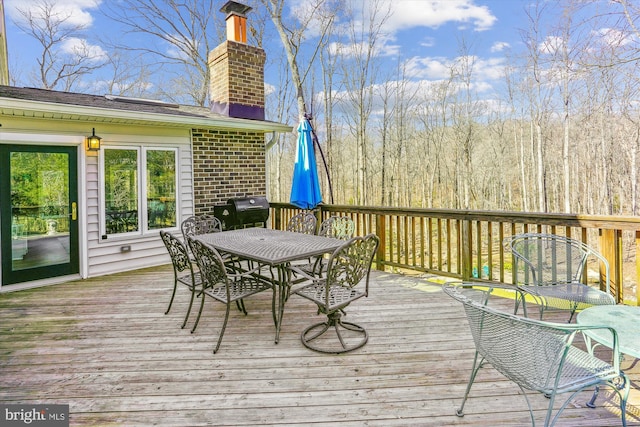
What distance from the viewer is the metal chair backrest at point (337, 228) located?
4.32m

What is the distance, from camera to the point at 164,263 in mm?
5863

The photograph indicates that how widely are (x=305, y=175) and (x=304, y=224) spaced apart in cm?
135

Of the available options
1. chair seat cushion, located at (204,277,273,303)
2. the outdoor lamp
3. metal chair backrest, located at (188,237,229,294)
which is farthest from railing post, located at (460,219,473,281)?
the outdoor lamp

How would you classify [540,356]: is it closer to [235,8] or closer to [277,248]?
[277,248]

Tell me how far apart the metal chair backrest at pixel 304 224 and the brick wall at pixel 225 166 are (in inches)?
77.7

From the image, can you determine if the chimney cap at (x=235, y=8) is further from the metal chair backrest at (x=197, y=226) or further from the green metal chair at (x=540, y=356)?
the green metal chair at (x=540, y=356)

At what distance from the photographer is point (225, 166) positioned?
636cm

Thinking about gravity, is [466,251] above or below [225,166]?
below

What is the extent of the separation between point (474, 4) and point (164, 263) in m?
14.2

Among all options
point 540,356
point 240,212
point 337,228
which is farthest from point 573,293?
point 240,212

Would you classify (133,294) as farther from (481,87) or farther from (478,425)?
(481,87)

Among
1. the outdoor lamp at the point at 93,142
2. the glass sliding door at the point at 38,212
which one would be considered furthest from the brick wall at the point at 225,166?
the glass sliding door at the point at 38,212

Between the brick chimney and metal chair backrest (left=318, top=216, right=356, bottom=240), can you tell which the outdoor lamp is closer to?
the brick chimney

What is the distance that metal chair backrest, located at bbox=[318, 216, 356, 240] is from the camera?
4320mm
